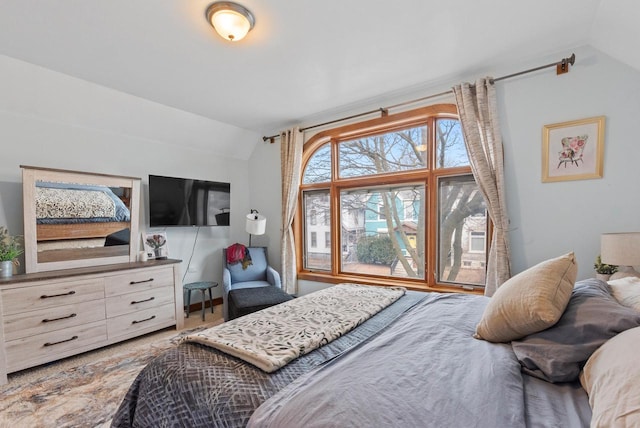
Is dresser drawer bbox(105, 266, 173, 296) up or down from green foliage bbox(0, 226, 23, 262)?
down

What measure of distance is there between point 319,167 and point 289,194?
561 millimetres

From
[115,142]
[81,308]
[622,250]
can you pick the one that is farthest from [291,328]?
[115,142]

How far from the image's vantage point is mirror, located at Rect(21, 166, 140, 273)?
2.61 meters

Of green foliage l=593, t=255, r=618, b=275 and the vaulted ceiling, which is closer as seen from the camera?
the vaulted ceiling

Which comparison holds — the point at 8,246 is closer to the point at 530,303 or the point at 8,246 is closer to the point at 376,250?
the point at 376,250

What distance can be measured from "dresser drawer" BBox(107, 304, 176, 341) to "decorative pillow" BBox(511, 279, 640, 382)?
3.26m

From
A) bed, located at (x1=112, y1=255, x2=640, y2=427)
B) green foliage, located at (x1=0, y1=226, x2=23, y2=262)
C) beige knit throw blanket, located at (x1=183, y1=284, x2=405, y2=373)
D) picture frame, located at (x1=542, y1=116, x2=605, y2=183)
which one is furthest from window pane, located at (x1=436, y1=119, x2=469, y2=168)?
green foliage, located at (x1=0, y1=226, x2=23, y2=262)

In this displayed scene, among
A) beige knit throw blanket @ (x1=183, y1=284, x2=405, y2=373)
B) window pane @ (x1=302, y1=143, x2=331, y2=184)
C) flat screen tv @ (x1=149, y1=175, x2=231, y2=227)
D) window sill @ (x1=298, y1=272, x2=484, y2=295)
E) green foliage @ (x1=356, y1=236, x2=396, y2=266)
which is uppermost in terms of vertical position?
window pane @ (x1=302, y1=143, x2=331, y2=184)

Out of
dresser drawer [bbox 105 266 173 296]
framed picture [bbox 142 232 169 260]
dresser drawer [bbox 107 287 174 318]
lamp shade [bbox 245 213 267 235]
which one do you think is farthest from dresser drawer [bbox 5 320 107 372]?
lamp shade [bbox 245 213 267 235]

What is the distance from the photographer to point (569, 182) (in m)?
2.34

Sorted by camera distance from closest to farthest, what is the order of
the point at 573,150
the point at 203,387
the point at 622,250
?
the point at 203,387
the point at 622,250
the point at 573,150

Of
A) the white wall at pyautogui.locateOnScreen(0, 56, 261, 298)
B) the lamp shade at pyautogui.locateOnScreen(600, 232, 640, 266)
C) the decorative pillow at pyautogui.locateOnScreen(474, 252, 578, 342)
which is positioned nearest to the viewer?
the decorative pillow at pyautogui.locateOnScreen(474, 252, 578, 342)

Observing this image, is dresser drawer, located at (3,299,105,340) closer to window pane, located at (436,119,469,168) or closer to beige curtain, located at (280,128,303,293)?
beige curtain, located at (280,128,303,293)

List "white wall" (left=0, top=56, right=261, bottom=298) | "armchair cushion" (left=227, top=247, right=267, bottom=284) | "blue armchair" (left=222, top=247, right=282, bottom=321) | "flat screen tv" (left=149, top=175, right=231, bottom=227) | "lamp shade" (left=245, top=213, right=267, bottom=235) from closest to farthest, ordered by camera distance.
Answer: "white wall" (left=0, top=56, right=261, bottom=298)
"flat screen tv" (left=149, top=175, right=231, bottom=227)
"blue armchair" (left=222, top=247, right=282, bottom=321)
"armchair cushion" (left=227, top=247, right=267, bottom=284)
"lamp shade" (left=245, top=213, right=267, bottom=235)
